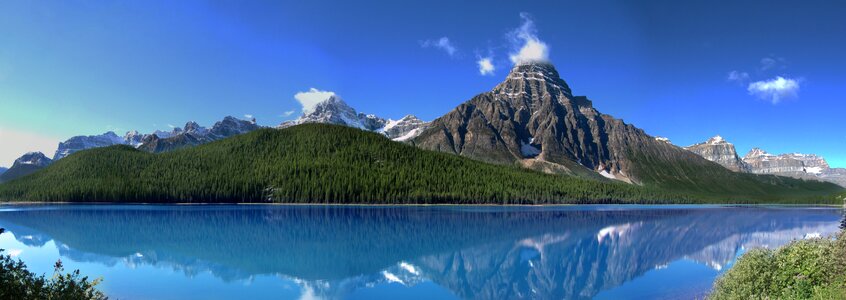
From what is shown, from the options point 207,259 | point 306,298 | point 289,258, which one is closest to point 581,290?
point 306,298

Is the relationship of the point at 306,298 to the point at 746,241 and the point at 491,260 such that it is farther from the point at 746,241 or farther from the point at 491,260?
the point at 746,241

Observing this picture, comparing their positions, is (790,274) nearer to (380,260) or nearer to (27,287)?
(27,287)

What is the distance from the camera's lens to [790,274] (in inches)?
1064

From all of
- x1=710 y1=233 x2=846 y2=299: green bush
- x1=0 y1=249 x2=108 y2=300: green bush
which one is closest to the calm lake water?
x1=710 y1=233 x2=846 y2=299: green bush

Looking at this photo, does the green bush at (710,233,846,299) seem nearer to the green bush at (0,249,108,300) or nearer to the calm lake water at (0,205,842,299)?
the calm lake water at (0,205,842,299)

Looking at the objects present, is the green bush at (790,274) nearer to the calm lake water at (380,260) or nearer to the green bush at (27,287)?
the calm lake water at (380,260)

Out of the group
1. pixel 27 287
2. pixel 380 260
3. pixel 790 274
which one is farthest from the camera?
pixel 380 260

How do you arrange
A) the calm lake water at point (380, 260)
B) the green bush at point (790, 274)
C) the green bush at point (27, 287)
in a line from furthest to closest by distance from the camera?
the calm lake water at point (380, 260) < the green bush at point (790, 274) < the green bush at point (27, 287)

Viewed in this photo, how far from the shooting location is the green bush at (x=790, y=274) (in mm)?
23062

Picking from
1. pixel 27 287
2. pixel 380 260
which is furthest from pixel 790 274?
pixel 380 260

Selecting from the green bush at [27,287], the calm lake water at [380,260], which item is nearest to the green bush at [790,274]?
the calm lake water at [380,260]

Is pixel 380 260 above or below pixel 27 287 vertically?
below

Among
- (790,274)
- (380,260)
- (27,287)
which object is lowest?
(380,260)

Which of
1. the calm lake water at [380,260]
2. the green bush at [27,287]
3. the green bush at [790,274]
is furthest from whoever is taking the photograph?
the calm lake water at [380,260]
